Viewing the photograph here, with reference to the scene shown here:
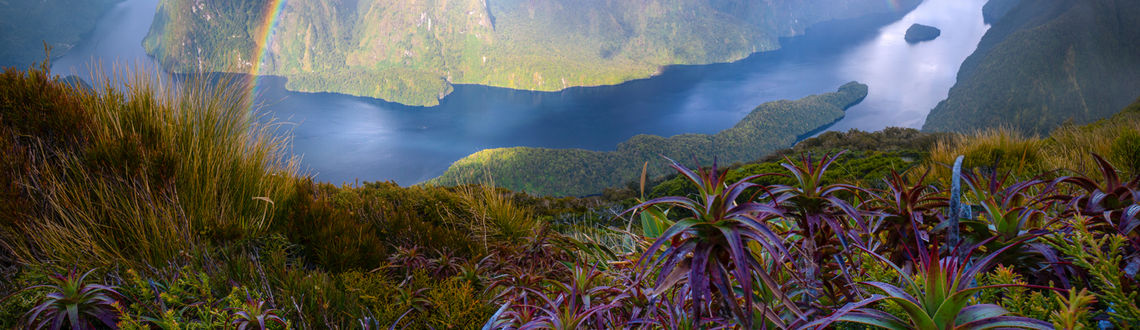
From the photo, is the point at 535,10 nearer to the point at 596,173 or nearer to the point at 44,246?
the point at 596,173

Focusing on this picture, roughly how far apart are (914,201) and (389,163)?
6305 centimetres

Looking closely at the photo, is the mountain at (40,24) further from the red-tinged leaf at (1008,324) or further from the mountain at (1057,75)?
the mountain at (1057,75)

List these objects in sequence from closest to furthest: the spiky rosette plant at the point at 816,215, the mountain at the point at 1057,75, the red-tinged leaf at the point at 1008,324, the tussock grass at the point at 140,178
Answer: the red-tinged leaf at the point at 1008,324 < the spiky rosette plant at the point at 816,215 < the tussock grass at the point at 140,178 < the mountain at the point at 1057,75

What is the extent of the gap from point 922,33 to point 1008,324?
103 meters

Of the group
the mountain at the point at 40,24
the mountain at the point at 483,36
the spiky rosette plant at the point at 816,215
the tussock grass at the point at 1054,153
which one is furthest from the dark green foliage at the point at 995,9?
the mountain at the point at 40,24

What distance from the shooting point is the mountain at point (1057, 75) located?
39625 mm

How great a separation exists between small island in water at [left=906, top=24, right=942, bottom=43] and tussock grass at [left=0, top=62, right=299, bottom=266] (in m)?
103

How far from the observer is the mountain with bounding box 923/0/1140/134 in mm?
39625

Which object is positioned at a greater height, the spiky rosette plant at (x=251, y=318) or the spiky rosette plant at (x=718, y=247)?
the spiky rosette plant at (x=718, y=247)

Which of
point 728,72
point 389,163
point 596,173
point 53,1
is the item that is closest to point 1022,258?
point 596,173

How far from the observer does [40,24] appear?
51281 millimetres

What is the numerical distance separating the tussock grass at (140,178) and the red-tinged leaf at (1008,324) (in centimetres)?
212

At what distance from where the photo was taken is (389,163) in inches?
2343

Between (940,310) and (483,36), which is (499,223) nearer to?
(940,310)
